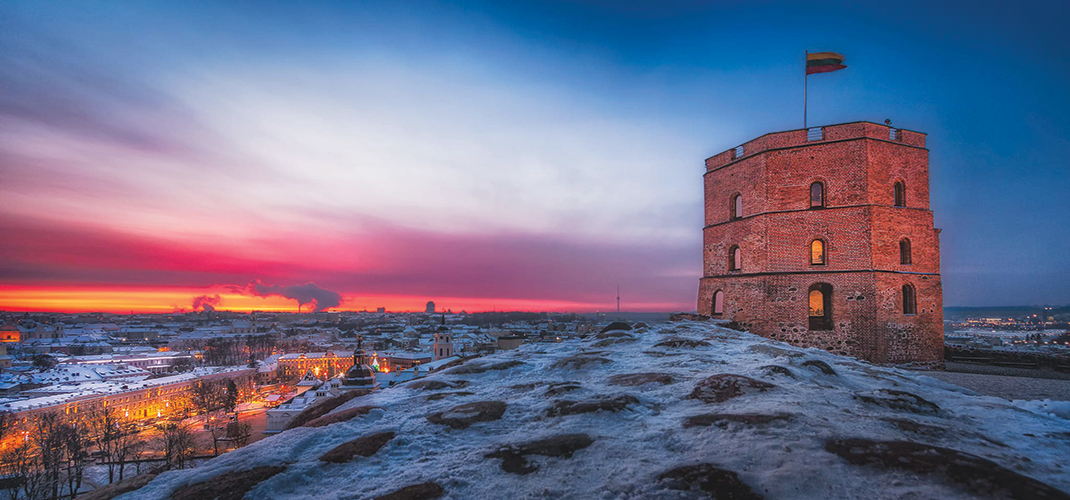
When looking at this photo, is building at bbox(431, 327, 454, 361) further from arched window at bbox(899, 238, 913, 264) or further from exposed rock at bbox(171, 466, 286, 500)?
exposed rock at bbox(171, 466, 286, 500)

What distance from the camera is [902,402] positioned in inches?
253

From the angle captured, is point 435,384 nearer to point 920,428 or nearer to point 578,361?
point 578,361

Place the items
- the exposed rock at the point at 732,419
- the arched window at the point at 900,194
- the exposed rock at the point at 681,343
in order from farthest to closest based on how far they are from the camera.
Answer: the arched window at the point at 900,194
the exposed rock at the point at 681,343
the exposed rock at the point at 732,419

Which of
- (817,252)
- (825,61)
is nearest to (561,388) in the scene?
(817,252)

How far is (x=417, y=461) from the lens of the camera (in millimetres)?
5090

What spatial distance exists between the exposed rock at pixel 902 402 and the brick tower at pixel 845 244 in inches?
519

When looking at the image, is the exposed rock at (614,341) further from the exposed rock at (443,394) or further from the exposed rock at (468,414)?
the exposed rock at (468,414)

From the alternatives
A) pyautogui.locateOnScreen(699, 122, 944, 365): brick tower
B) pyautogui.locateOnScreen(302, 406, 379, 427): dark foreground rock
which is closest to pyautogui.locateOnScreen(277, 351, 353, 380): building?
pyautogui.locateOnScreen(699, 122, 944, 365): brick tower

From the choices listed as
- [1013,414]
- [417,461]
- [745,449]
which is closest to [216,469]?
[417,461]

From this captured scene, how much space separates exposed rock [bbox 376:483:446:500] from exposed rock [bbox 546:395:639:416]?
2.65 metres

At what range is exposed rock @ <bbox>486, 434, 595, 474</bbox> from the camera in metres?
4.73

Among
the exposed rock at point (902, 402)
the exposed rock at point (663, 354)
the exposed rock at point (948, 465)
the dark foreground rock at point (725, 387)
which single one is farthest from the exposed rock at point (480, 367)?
A: the exposed rock at point (948, 465)

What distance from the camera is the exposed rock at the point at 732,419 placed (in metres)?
5.40

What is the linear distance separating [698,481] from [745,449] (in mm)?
964
